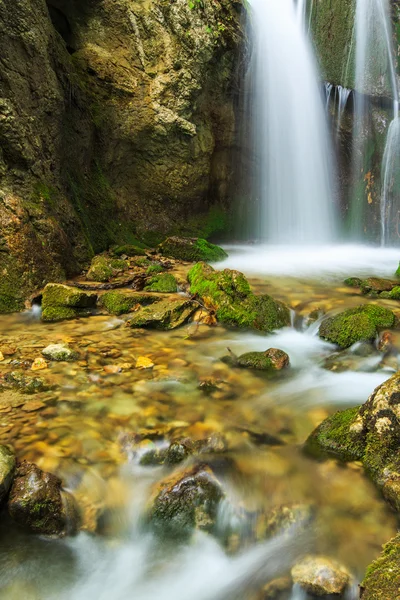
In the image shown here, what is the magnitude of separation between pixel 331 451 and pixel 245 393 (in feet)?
3.39

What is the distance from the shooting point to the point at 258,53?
13.0 metres

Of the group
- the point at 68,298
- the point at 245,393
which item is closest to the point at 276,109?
the point at 68,298

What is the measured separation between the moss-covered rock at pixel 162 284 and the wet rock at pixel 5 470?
4.55 meters

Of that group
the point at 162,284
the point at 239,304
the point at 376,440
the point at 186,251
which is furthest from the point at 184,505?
the point at 186,251

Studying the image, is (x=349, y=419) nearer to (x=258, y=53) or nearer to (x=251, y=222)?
(x=251, y=222)

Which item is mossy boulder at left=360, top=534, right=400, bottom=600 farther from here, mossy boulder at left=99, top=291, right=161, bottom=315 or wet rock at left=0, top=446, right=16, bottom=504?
mossy boulder at left=99, top=291, right=161, bottom=315

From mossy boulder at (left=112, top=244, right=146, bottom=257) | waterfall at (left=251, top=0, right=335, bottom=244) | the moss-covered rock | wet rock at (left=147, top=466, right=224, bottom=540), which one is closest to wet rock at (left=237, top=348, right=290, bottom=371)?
wet rock at (left=147, top=466, right=224, bottom=540)

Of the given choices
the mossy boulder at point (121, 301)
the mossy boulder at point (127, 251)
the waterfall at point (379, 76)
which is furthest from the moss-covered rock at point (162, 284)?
the waterfall at point (379, 76)

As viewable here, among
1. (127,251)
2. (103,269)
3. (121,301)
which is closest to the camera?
(121,301)

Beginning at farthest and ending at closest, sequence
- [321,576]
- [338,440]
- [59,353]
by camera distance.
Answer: [59,353], [338,440], [321,576]

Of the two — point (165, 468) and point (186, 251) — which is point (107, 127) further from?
point (165, 468)

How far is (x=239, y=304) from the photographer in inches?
232

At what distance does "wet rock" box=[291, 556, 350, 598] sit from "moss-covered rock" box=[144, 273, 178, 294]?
5.21m

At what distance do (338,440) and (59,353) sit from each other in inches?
113
